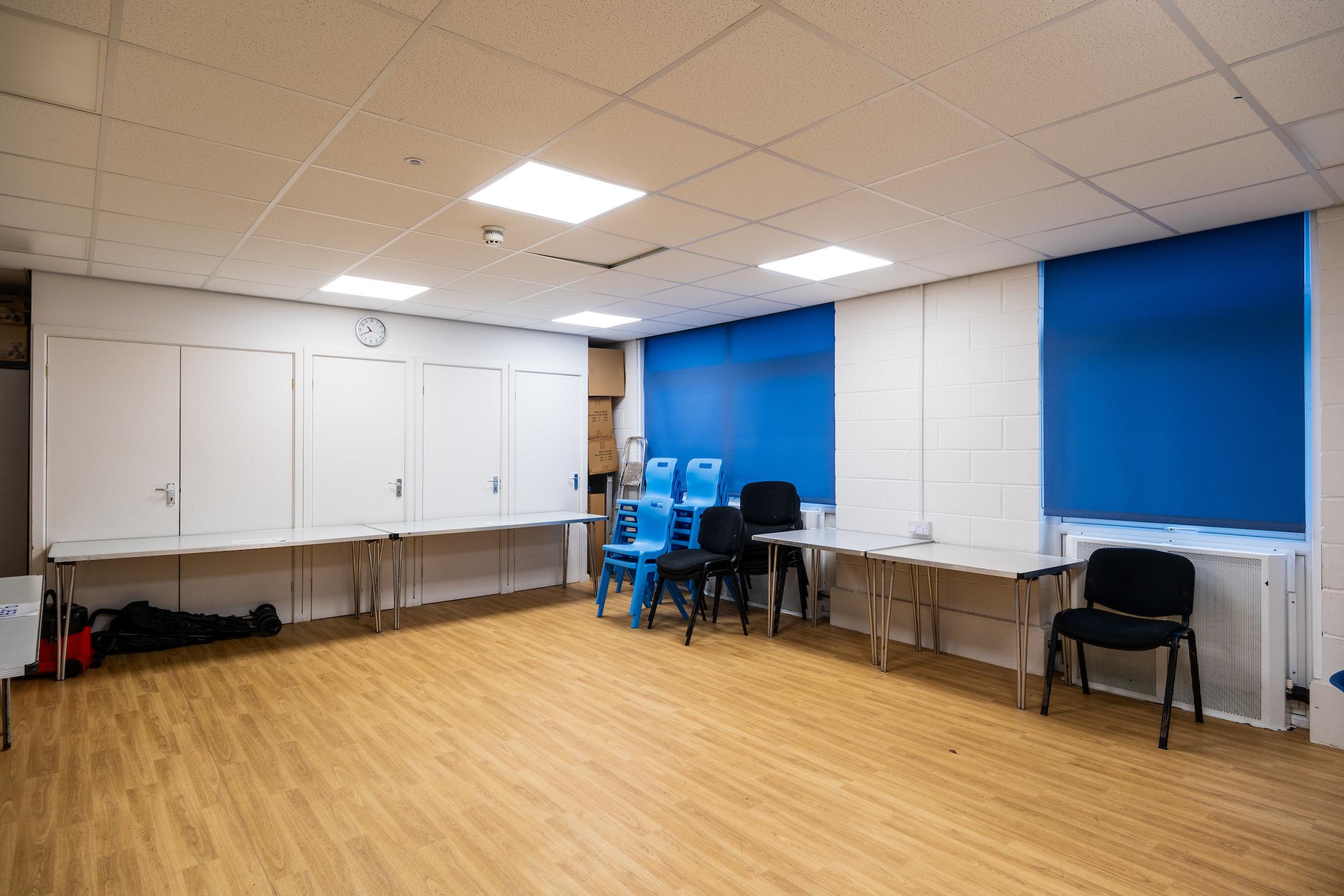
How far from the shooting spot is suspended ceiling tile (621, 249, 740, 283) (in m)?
4.54

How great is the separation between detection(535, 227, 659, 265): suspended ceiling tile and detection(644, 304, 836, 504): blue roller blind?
2178mm

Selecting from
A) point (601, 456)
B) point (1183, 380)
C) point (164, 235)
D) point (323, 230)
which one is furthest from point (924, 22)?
point (601, 456)

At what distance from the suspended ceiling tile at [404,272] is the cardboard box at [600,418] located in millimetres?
3021

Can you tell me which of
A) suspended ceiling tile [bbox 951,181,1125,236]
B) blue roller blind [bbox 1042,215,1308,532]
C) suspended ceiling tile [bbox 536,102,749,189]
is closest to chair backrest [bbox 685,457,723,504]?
blue roller blind [bbox 1042,215,1308,532]

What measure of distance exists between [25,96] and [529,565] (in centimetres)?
546

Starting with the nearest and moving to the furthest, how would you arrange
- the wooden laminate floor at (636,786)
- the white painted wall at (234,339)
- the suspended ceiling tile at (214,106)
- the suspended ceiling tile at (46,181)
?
the suspended ceiling tile at (214,106) < the wooden laminate floor at (636,786) < the suspended ceiling tile at (46,181) < the white painted wall at (234,339)

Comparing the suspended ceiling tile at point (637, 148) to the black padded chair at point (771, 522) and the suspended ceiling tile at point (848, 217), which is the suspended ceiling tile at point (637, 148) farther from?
the black padded chair at point (771, 522)

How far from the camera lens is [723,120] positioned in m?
2.63

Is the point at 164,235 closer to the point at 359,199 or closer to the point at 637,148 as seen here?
the point at 359,199

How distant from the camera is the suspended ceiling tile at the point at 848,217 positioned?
3490 millimetres

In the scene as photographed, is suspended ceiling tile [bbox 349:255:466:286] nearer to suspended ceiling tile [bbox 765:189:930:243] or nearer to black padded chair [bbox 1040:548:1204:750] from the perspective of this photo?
suspended ceiling tile [bbox 765:189:930:243]

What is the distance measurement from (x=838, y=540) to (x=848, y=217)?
7.80 feet

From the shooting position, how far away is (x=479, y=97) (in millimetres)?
2438

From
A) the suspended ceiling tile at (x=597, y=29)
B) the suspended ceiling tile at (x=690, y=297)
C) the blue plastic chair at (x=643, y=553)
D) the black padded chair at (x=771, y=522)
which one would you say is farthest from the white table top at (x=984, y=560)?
the suspended ceiling tile at (x=597, y=29)
